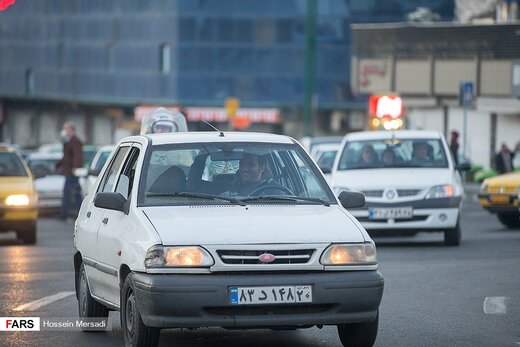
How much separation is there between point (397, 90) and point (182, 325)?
4880cm

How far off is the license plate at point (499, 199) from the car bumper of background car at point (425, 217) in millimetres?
4697

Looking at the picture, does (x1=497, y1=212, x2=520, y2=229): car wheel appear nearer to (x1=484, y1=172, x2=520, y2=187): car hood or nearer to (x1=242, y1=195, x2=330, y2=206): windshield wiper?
(x1=484, y1=172, x2=520, y2=187): car hood

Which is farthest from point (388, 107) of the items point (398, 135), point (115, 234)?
point (115, 234)

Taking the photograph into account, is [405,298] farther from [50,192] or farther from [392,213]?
[50,192]

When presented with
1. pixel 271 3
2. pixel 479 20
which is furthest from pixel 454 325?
pixel 271 3

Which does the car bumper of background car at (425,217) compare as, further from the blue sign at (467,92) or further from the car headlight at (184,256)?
the blue sign at (467,92)

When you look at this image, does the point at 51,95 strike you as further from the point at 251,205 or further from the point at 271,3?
the point at 251,205

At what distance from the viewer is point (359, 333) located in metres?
9.91

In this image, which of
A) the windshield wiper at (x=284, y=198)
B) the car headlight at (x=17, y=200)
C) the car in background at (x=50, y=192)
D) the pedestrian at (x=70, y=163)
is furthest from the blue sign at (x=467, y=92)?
the windshield wiper at (x=284, y=198)

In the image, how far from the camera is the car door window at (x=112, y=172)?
11.3m

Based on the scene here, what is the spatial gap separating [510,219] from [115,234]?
668 inches

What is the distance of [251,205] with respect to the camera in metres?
9.99

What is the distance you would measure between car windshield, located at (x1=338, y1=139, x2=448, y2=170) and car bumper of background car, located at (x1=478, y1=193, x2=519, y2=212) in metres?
3.63

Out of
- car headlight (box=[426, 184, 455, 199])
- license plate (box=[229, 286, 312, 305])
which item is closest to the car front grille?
license plate (box=[229, 286, 312, 305])
